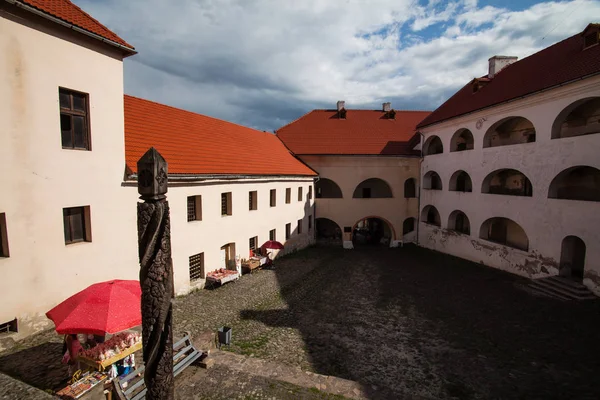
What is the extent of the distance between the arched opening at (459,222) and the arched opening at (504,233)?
195 cm

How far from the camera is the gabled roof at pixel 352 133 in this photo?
82.7ft

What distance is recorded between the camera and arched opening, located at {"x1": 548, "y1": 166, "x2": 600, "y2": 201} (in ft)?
46.2

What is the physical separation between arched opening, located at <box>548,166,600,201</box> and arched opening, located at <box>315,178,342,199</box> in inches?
589

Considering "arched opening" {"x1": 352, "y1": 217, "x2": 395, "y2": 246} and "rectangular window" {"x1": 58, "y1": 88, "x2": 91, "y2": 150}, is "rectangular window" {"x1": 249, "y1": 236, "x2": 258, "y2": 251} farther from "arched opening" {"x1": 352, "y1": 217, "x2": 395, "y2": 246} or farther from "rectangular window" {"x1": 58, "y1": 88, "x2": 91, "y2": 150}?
"arched opening" {"x1": 352, "y1": 217, "x2": 395, "y2": 246}

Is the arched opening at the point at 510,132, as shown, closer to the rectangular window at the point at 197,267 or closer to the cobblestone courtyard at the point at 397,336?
the cobblestone courtyard at the point at 397,336

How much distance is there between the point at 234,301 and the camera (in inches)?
502

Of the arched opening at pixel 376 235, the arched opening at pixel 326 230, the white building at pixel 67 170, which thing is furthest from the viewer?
the arched opening at pixel 326 230

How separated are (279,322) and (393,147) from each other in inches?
751

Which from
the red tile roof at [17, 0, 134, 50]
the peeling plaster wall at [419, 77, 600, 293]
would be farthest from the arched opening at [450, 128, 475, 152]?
the red tile roof at [17, 0, 134, 50]

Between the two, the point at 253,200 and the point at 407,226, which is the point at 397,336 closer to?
the point at 253,200

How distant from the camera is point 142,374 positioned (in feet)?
20.3

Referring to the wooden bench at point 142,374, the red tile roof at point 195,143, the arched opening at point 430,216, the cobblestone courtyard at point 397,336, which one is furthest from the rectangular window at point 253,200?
the arched opening at point 430,216

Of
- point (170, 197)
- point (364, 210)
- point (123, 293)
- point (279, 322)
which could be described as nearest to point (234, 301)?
point (279, 322)

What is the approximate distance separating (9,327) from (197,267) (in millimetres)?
6654
